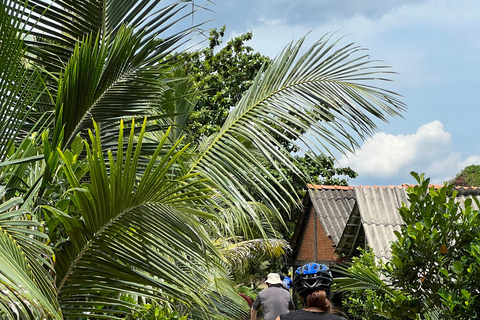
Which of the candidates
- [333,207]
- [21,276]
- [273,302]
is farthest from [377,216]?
[21,276]

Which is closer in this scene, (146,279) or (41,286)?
(41,286)

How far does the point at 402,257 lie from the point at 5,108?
3376mm

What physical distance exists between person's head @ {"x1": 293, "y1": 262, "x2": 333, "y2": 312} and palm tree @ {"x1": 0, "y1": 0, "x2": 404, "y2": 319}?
1.41 ft

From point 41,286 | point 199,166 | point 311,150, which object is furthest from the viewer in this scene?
point 199,166

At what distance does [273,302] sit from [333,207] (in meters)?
9.45

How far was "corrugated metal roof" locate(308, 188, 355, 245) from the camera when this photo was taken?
15.5 m

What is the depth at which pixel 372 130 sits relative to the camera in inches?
167

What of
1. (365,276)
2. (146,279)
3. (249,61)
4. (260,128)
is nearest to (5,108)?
(146,279)

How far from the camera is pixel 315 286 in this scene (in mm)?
3250

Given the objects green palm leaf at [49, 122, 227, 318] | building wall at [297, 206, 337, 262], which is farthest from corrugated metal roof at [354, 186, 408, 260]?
green palm leaf at [49, 122, 227, 318]

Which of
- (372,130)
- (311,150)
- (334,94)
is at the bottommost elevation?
(311,150)

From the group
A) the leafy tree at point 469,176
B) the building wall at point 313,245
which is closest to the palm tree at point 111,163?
the building wall at point 313,245

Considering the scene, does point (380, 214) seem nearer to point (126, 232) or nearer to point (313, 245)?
point (313, 245)

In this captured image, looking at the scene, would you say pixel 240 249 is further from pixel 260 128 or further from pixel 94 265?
pixel 94 265
